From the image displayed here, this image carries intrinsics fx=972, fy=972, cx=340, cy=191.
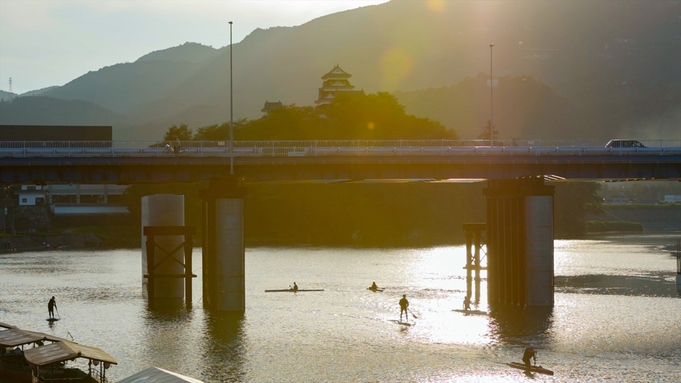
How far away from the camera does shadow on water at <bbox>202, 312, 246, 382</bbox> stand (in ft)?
189

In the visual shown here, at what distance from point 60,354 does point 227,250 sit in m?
31.8

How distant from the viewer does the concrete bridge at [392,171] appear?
87.6 m

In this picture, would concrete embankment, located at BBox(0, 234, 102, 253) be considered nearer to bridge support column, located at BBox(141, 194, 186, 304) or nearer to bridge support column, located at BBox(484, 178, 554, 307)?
bridge support column, located at BBox(141, 194, 186, 304)

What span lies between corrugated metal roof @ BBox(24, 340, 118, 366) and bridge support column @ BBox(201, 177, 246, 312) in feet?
94.9

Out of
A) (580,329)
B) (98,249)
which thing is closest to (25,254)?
(98,249)

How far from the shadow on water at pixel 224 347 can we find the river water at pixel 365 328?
0.13 metres

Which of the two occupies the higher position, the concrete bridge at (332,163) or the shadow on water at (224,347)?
the concrete bridge at (332,163)

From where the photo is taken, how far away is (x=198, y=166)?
90500mm

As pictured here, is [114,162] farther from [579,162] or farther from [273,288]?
[579,162]

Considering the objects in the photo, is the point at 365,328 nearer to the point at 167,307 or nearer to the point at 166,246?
the point at 167,307

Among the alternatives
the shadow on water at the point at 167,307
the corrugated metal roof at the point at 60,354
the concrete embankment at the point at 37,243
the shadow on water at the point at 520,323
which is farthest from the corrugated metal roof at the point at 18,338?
the concrete embankment at the point at 37,243

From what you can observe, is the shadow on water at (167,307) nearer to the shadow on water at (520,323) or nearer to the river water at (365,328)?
the river water at (365,328)

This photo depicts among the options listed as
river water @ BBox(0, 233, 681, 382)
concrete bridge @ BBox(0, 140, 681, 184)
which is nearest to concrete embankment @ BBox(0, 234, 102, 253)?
river water @ BBox(0, 233, 681, 382)

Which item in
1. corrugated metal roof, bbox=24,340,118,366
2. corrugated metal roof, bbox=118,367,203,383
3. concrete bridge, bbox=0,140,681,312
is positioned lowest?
corrugated metal roof, bbox=24,340,118,366
